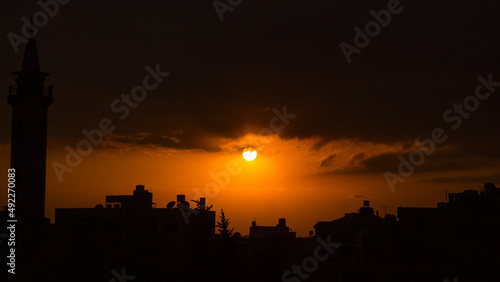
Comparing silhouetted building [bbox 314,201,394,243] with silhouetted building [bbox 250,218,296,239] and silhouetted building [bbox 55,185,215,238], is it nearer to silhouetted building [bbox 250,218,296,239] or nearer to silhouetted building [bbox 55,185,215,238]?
silhouetted building [bbox 250,218,296,239]

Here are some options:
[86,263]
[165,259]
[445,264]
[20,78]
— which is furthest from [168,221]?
[445,264]

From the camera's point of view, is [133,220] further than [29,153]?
Yes

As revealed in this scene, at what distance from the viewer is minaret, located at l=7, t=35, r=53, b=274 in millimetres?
65062

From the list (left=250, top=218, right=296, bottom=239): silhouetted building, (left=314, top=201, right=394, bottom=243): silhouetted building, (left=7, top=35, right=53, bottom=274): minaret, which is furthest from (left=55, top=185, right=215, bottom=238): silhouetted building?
(left=250, top=218, right=296, bottom=239): silhouetted building

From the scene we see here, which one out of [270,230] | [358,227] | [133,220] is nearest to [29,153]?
[133,220]

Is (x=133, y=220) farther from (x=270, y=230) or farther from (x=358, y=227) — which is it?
(x=270, y=230)

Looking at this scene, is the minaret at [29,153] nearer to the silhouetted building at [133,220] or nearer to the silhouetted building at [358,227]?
the silhouetted building at [133,220]

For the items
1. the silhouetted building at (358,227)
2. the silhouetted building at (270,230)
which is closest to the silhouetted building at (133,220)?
the silhouetted building at (358,227)

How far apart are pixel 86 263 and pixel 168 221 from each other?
12726 mm

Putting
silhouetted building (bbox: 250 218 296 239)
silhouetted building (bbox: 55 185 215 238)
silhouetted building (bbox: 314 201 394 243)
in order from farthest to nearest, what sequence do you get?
silhouetted building (bbox: 250 218 296 239), silhouetted building (bbox: 55 185 215 238), silhouetted building (bbox: 314 201 394 243)

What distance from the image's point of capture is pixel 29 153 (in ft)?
216

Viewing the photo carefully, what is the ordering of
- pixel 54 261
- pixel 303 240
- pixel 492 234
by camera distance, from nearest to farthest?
pixel 492 234
pixel 54 261
pixel 303 240

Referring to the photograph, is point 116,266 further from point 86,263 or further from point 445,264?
point 445,264

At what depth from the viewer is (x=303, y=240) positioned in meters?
87.6
